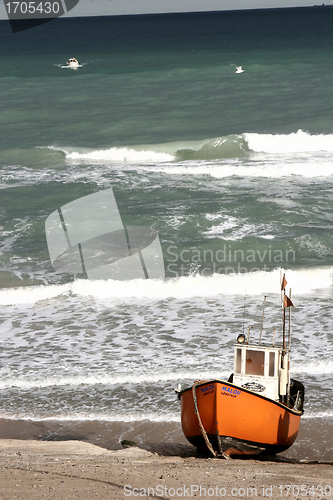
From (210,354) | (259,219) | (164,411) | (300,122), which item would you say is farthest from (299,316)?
(300,122)

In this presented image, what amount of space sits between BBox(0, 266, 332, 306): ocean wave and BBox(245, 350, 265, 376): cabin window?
6.41 meters

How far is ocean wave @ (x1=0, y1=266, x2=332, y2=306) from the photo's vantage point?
49.5 feet

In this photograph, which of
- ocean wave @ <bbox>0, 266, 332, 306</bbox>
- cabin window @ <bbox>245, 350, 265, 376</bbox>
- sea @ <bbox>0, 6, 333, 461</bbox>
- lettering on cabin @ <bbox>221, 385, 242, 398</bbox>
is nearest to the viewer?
lettering on cabin @ <bbox>221, 385, 242, 398</bbox>

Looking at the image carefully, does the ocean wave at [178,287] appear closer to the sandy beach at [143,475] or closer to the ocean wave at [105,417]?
the ocean wave at [105,417]

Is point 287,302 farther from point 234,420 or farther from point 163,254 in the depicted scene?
point 163,254

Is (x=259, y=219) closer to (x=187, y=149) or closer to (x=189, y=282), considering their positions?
(x=189, y=282)

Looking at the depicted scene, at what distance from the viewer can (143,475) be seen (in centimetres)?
670

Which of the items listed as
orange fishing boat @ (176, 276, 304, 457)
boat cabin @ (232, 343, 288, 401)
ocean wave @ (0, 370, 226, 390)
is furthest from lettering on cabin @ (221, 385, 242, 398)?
ocean wave @ (0, 370, 226, 390)

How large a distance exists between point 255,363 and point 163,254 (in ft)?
32.2

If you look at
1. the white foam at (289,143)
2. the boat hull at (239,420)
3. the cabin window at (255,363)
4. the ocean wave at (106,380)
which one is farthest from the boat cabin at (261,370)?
the white foam at (289,143)

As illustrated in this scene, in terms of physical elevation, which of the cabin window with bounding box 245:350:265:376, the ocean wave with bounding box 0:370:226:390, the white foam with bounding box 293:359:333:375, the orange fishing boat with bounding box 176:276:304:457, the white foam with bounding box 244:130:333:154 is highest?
the white foam with bounding box 244:130:333:154

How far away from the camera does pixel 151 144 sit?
3147 cm

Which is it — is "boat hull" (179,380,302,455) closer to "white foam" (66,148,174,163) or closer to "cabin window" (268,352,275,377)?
"cabin window" (268,352,275,377)

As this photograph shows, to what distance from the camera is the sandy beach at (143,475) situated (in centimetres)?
617
